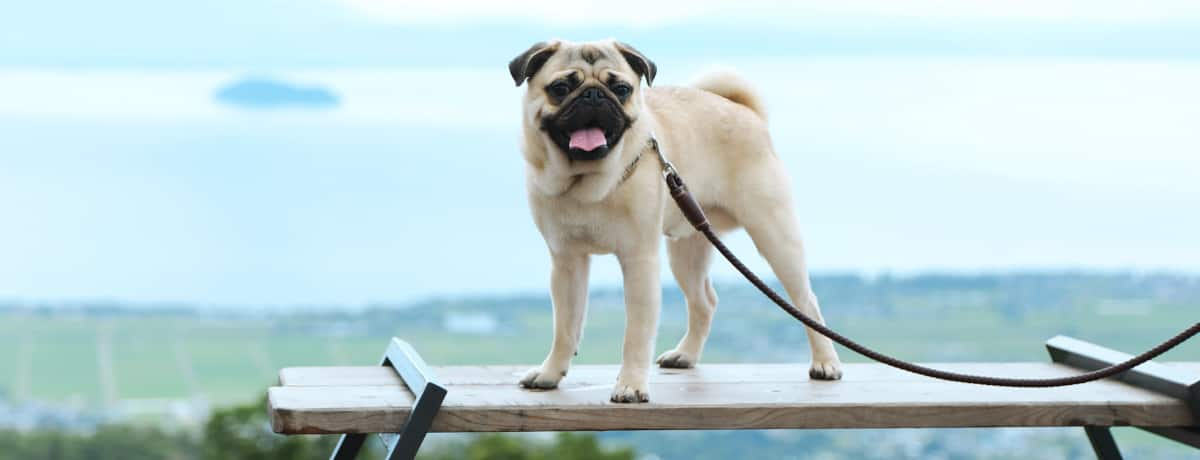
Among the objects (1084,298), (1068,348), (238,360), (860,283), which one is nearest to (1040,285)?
(1084,298)

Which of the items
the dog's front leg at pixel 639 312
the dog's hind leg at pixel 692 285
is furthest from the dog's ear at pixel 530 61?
the dog's hind leg at pixel 692 285

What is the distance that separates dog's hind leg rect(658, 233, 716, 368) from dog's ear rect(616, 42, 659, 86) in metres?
0.81

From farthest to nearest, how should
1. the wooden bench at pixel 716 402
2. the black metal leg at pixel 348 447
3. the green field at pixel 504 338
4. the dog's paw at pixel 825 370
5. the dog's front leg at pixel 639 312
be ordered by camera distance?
the green field at pixel 504 338 < the dog's paw at pixel 825 370 < the black metal leg at pixel 348 447 < the dog's front leg at pixel 639 312 < the wooden bench at pixel 716 402

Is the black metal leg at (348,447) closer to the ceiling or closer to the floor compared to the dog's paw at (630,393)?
closer to the floor

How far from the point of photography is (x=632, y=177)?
332 centimetres

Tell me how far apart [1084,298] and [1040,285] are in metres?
0.85

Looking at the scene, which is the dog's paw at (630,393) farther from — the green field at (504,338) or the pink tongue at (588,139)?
the green field at (504,338)

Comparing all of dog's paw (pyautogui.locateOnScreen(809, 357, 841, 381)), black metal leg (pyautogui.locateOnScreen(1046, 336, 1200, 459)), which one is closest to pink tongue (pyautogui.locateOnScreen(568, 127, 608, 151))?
dog's paw (pyautogui.locateOnScreen(809, 357, 841, 381))

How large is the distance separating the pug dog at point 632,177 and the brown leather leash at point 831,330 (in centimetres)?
7

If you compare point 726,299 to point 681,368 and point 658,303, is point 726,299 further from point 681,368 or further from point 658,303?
point 658,303

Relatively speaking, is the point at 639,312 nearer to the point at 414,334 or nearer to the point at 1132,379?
the point at 1132,379

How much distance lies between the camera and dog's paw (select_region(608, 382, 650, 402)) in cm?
329

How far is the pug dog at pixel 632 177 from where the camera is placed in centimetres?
318

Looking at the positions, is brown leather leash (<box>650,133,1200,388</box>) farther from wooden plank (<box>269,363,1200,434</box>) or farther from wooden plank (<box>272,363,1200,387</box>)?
wooden plank (<box>272,363,1200,387</box>)
